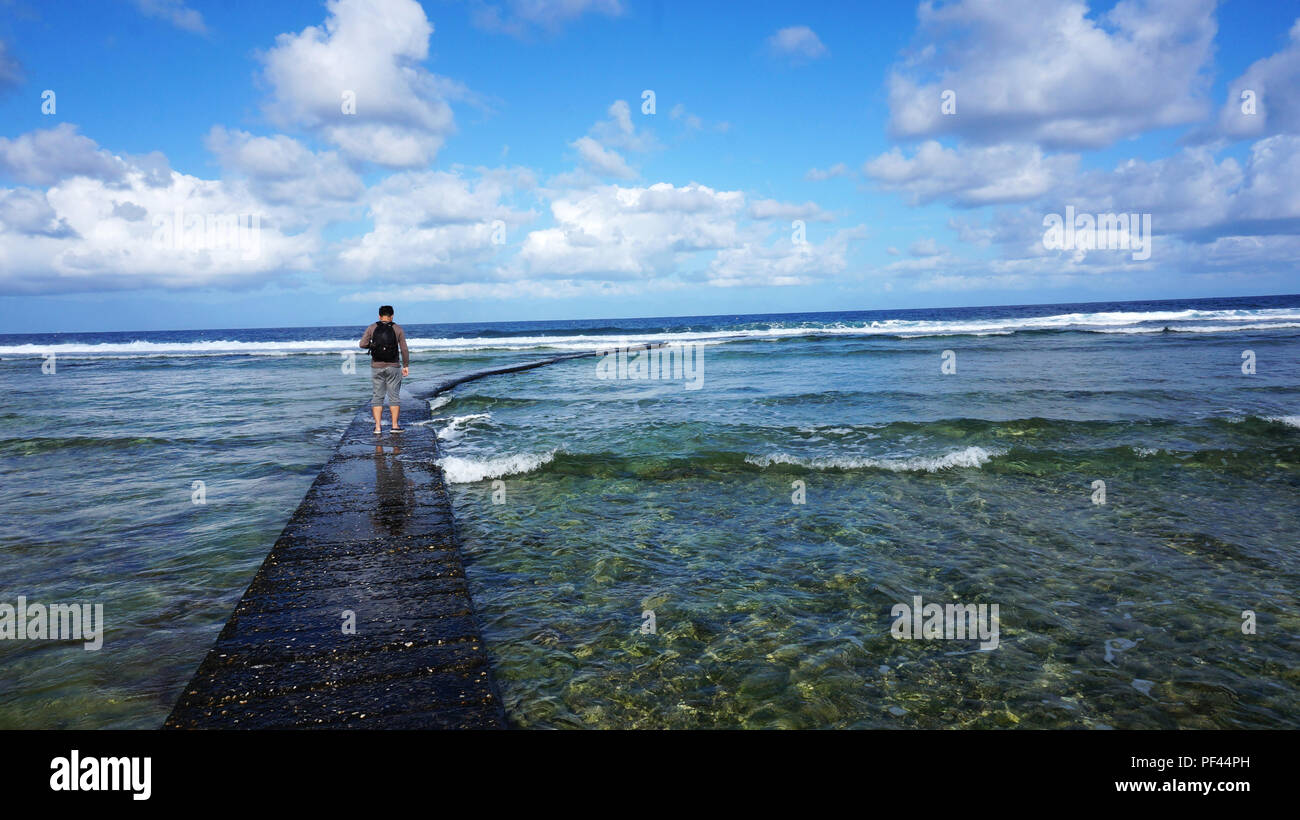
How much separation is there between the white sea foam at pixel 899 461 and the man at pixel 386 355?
6.55 meters

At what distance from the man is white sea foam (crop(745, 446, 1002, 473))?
6.55 meters

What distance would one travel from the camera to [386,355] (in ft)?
36.9

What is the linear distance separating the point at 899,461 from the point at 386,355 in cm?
907

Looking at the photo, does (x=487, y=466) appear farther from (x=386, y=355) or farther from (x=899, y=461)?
(x=899, y=461)

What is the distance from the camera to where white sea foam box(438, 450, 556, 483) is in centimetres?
983

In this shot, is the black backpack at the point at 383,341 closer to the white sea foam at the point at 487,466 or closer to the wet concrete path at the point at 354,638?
the white sea foam at the point at 487,466

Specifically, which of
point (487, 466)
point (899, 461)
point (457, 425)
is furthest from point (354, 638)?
point (457, 425)

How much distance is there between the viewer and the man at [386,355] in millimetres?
11062

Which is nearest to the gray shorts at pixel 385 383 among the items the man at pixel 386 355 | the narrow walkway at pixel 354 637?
the man at pixel 386 355

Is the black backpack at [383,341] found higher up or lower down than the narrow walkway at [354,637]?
higher up
